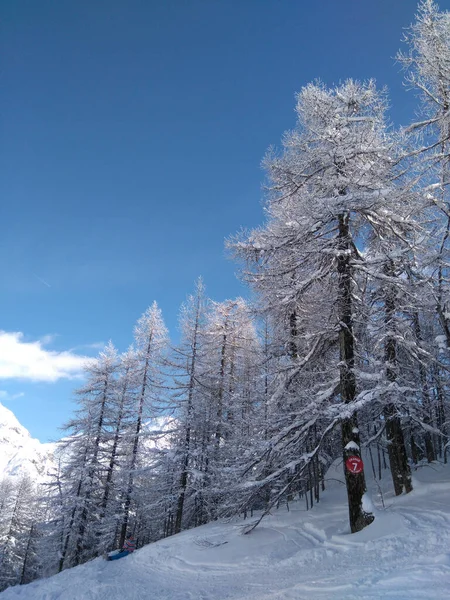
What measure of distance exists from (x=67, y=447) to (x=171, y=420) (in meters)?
9.50

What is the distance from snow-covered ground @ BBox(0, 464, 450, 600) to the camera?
510 centimetres

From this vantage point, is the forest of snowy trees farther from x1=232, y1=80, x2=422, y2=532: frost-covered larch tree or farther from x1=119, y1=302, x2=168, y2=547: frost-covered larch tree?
x1=119, y1=302, x2=168, y2=547: frost-covered larch tree

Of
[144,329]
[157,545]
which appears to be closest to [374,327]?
[157,545]

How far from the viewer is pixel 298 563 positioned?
25.1ft

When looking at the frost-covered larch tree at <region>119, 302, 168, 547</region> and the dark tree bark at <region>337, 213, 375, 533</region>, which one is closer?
the dark tree bark at <region>337, 213, 375, 533</region>

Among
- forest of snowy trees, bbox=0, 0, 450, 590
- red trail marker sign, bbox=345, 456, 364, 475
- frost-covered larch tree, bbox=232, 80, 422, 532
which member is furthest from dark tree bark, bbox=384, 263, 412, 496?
red trail marker sign, bbox=345, 456, 364, 475

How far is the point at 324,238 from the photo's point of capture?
10.2 metres

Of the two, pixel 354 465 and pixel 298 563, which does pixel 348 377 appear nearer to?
pixel 354 465

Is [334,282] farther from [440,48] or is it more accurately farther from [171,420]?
[171,420]

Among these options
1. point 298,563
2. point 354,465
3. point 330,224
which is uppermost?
point 330,224

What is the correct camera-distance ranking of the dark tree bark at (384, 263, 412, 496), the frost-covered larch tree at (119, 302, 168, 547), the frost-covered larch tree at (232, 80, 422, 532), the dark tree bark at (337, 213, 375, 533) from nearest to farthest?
the dark tree bark at (337, 213, 375, 533), the frost-covered larch tree at (232, 80, 422, 532), the dark tree bark at (384, 263, 412, 496), the frost-covered larch tree at (119, 302, 168, 547)

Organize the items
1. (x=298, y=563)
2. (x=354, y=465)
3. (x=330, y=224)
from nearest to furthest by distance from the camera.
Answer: (x=298, y=563) < (x=354, y=465) < (x=330, y=224)

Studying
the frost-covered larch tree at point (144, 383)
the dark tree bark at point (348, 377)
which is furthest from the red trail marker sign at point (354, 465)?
the frost-covered larch tree at point (144, 383)

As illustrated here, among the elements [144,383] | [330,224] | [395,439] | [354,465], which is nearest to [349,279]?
[330,224]
